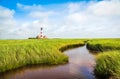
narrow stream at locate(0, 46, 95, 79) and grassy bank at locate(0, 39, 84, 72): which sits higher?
grassy bank at locate(0, 39, 84, 72)

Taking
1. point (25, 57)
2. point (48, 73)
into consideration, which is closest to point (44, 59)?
point (25, 57)

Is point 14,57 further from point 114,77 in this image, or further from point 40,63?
point 114,77

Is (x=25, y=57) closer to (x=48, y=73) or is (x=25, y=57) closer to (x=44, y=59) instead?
(x=44, y=59)

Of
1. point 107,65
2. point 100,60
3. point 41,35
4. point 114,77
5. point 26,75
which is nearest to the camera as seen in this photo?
point 114,77

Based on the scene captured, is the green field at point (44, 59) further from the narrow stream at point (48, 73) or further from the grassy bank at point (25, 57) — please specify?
the narrow stream at point (48, 73)

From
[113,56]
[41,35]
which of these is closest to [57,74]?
[113,56]

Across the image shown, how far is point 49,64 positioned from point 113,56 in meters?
5.79

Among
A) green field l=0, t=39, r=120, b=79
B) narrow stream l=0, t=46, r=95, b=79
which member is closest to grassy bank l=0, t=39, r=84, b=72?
green field l=0, t=39, r=120, b=79

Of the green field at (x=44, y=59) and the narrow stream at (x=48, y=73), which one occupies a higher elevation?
the green field at (x=44, y=59)

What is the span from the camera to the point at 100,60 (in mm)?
11023

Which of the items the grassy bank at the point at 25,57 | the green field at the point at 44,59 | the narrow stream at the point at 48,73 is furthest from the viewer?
the grassy bank at the point at 25,57

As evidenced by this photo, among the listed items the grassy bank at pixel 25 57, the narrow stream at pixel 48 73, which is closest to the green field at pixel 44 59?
the grassy bank at pixel 25 57

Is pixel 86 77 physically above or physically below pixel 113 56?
below

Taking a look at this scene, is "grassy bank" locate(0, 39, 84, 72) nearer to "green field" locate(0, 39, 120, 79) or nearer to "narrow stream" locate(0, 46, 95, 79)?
"green field" locate(0, 39, 120, 79)
